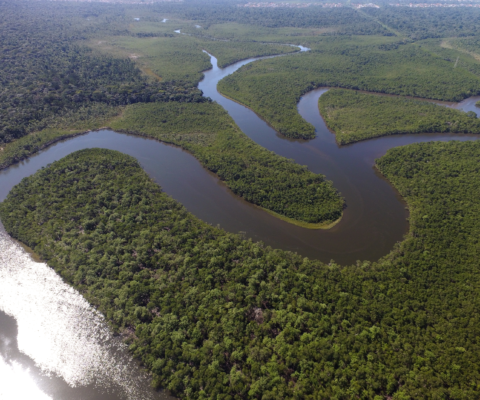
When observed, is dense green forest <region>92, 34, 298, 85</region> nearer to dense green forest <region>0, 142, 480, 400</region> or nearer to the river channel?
the river channel

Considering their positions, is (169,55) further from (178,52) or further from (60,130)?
(60,130)

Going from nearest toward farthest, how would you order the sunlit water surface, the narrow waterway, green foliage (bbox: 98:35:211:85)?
the sunlit water surface < the narrow waterway < green foliage (bbox: 98:35:211:85)

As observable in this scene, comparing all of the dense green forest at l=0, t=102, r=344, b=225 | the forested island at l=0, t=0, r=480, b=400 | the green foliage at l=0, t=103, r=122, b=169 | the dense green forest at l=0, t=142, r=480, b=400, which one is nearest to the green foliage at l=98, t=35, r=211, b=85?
the forested island at l=0, t=0, r=480, b=400

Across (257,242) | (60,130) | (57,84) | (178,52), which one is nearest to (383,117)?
(257,242)

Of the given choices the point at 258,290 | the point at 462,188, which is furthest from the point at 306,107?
the point at 258,290

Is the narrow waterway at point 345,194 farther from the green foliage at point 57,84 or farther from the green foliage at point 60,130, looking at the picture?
the green foliage at point 60,130
